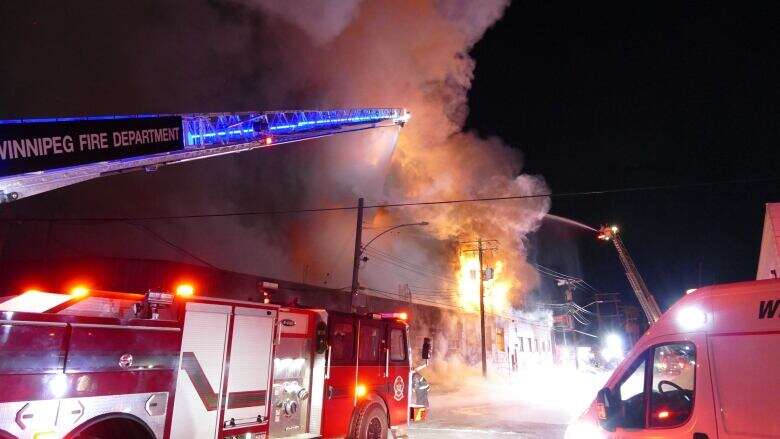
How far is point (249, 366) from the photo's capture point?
21.6 ft

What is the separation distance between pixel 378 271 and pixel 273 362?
1034 inches

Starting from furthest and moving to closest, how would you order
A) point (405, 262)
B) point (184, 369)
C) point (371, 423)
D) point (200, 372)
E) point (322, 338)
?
1. point (405, 262)
2. point (371, 423)
3. point (322, 338)
4. point (200, 372)
5. point (184, 369)

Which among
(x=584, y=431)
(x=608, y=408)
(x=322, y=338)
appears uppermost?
(x=322, y=338)

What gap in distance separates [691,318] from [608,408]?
1.04 meters

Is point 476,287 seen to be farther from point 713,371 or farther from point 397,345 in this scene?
point 713,371

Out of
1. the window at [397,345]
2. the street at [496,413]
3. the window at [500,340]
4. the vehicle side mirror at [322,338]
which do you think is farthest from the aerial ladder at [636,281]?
the vehicle side mirror at [322,338]

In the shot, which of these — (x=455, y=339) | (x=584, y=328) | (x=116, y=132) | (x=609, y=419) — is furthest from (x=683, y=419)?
(x=584, y=328)

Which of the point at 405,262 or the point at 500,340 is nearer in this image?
→ the point at 405,262

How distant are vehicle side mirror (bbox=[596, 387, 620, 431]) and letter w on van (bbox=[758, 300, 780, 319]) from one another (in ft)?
4.38

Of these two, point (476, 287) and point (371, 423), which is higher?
point (476, 287)

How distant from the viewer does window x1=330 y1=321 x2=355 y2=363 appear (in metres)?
7.91

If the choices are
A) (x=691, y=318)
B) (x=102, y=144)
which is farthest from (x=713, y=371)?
(x=102, y=144)

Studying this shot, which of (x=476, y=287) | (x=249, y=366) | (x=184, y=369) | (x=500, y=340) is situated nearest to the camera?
(x=184, y=369)

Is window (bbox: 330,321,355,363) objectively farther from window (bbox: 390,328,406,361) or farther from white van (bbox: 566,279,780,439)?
white van (bbox: 566,279,780,439)
